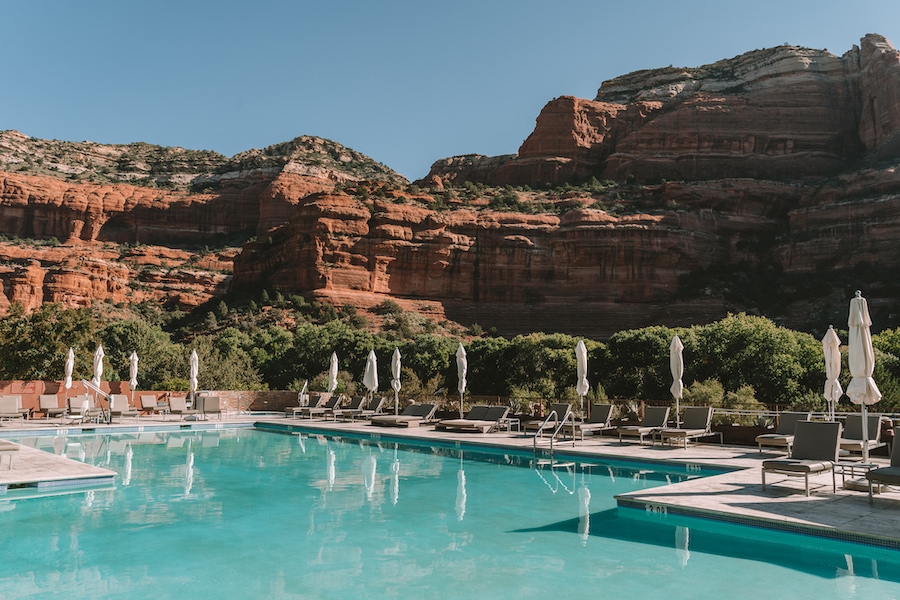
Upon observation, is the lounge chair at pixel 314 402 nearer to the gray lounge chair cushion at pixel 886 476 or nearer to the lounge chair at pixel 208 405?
the lounge chair at pixel 208 405

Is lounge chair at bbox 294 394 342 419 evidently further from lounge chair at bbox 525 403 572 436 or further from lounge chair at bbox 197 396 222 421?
lounge chair at bbox 525 403 572 436

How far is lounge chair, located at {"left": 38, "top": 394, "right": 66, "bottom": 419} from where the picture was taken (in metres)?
17.4

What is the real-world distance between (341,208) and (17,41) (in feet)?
106

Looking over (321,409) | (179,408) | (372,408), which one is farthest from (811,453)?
(179,408)

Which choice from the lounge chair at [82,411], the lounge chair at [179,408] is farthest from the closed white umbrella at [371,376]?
the lounge chair at [82,411]

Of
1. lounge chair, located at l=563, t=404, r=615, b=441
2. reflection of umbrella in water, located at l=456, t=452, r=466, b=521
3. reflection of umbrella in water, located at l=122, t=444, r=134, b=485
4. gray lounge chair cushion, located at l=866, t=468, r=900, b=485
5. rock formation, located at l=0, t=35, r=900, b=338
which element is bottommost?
reflection of umbrella in water, located at l=122, t=444, r=134, b=485

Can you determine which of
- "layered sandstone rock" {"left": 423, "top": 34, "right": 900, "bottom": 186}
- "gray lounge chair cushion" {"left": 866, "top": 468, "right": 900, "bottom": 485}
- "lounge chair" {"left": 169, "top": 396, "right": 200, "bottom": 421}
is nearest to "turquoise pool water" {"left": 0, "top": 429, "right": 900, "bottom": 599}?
"gray lounge chair cushion" {"left": 866, "top": 468, "right": 900, "bottom": 485}

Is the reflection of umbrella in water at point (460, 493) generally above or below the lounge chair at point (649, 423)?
below

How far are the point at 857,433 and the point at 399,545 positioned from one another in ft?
21.7

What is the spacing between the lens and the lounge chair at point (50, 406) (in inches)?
683

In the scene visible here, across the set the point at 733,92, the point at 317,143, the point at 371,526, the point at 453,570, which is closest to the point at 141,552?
the point at 371,526

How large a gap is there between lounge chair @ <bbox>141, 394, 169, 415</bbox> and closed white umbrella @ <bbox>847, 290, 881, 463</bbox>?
1811cm

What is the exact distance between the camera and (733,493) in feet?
22.1

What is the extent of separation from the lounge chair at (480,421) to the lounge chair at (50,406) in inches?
416
